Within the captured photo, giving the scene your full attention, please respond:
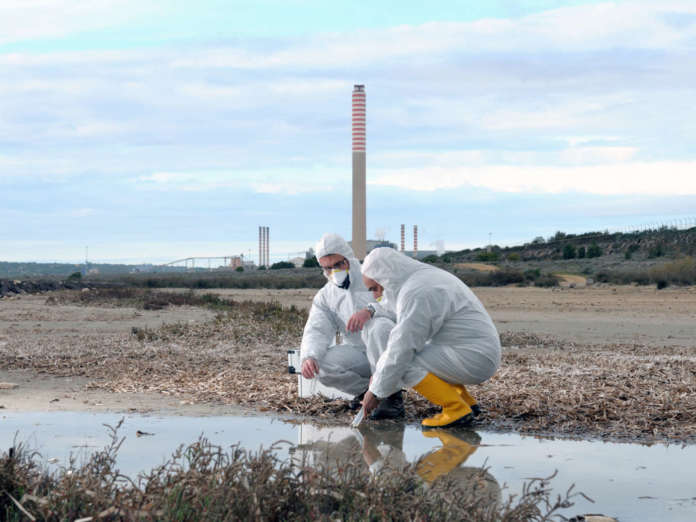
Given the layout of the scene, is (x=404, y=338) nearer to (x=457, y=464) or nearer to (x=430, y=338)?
(x=430, y=338)

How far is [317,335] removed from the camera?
755cm

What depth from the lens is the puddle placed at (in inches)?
195

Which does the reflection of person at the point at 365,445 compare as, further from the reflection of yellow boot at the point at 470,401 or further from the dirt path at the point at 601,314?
the dirt path at the point at 601,314

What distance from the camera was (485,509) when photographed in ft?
13.7

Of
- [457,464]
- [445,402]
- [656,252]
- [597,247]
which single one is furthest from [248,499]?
[597,247]

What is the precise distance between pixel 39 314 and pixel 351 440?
1760 cm

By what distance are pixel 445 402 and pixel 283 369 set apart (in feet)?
13.8

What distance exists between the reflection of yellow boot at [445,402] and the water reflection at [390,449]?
4.2 inches

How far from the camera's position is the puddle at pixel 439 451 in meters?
4.95

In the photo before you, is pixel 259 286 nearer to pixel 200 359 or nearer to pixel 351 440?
pixel 200 359

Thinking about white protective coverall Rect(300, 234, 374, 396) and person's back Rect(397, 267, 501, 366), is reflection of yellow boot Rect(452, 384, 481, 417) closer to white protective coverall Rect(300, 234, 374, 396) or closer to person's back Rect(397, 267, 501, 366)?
person's back Rect(397, 267, 501, 366)

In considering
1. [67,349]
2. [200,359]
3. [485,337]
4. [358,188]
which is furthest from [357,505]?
[358,188]

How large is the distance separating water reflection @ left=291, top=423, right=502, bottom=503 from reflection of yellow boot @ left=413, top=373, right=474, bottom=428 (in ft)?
0.35

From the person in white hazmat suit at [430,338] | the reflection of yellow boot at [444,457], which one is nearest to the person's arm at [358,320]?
the person in white hazmat suit at [430,338]
